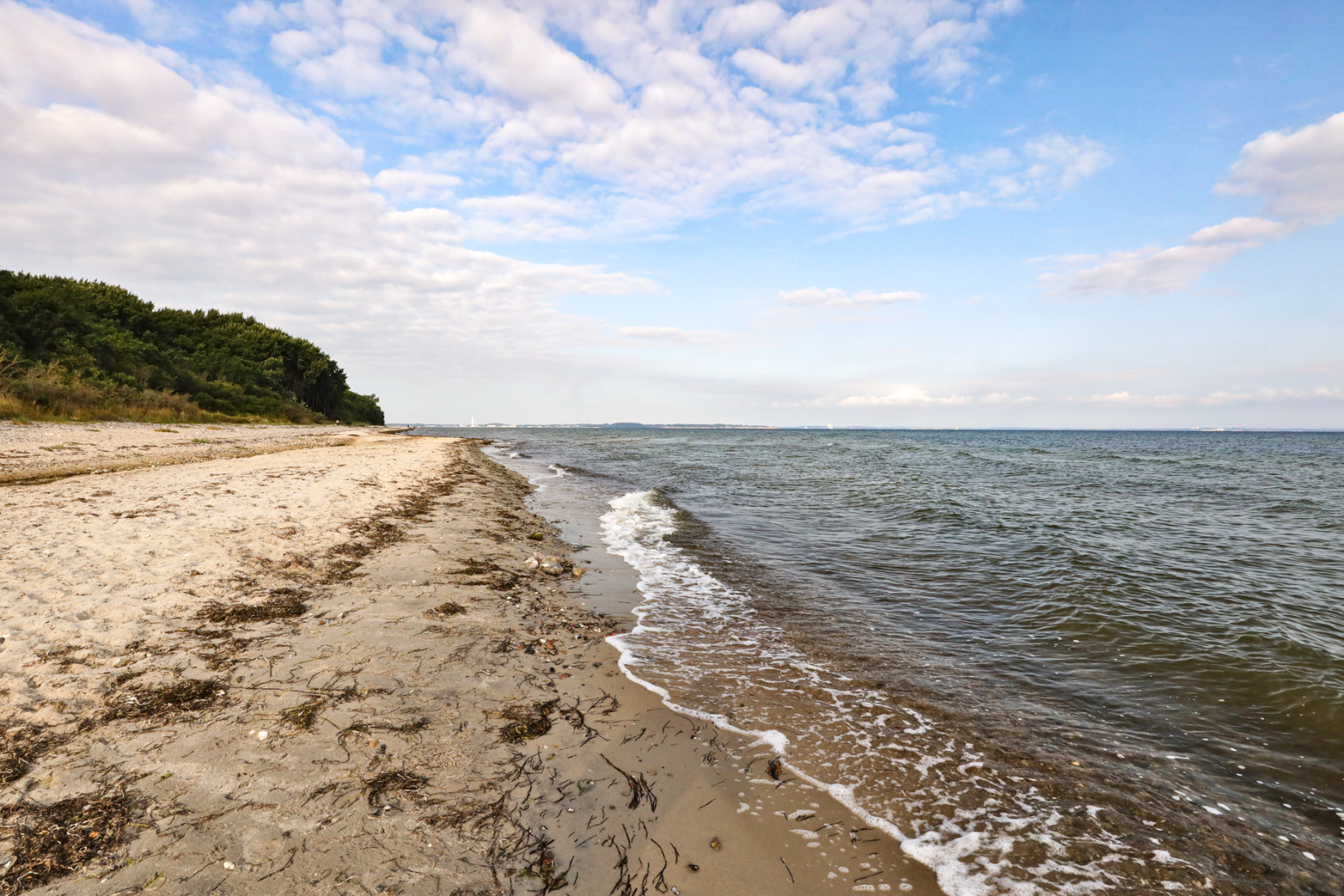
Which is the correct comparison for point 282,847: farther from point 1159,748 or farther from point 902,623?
point 902,623

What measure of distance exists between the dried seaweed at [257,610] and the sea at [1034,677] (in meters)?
3.81

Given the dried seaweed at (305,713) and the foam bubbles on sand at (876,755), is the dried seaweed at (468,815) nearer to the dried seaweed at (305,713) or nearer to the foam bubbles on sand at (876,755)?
the dried seaweed at (305,713)

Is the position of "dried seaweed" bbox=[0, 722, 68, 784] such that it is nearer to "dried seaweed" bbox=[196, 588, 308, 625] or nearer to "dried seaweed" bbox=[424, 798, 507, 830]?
"dried seaweed" bbox=[196, 588, 308, 625]

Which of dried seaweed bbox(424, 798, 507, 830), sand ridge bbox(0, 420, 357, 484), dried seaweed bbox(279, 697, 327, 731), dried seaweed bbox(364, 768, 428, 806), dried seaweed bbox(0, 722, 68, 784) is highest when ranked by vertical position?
sand ridge bbox(0, 420, 357, 484)

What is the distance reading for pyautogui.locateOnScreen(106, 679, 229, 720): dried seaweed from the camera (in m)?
4.08

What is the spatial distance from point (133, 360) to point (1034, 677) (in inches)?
2209

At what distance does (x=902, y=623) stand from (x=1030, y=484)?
75.5ft

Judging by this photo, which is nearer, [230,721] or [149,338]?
[230,721]

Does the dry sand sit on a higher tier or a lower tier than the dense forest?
lower

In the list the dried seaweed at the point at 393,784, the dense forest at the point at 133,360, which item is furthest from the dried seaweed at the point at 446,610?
the dense forest at the point at 133,360

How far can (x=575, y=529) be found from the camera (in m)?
14.1

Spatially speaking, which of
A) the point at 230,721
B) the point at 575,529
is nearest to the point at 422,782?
the point at 230,721

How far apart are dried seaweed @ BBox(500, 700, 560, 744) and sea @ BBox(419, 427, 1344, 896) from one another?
1.24 metres

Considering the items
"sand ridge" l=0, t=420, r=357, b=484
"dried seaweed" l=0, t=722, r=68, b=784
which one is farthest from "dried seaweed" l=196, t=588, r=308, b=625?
"sand ridge" l=0, t=420, r=357, b=484
